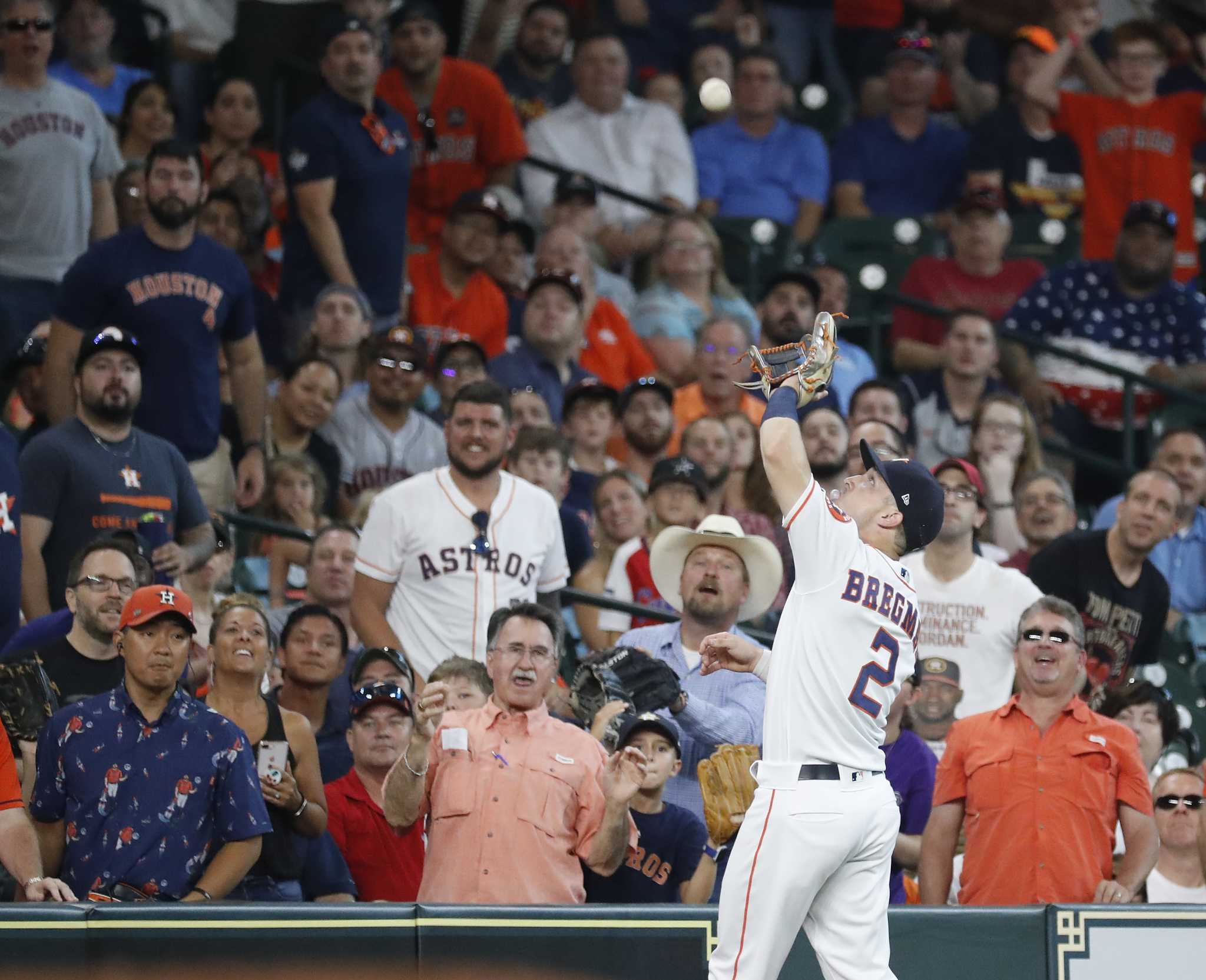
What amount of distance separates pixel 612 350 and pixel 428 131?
183 centimetres

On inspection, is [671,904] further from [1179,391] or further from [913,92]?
[913,92]

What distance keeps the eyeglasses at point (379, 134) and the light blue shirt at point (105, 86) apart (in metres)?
1.93

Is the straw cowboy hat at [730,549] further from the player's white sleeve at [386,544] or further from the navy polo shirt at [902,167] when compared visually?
the navy polo shirt at [902,167]

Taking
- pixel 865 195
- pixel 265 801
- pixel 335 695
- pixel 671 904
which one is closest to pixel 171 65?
pixel 865 195

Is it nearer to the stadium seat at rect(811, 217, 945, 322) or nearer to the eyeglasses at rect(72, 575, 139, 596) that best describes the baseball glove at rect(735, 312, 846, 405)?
the eyeglasses at rect(72, 575, 139, 596)

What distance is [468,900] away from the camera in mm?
6574

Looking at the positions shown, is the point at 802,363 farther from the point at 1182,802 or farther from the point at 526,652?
the point at 1182,802

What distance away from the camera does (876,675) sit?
5.47 m

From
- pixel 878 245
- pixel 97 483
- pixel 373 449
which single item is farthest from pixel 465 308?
pixel 97 483

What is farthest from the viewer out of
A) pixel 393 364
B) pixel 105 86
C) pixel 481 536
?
pixel 105 86

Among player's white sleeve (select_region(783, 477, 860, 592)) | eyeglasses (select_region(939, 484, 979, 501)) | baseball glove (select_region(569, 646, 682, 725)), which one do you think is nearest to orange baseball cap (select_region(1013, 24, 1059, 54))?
eyeglasses (select_region(939, 484, 979, 501))

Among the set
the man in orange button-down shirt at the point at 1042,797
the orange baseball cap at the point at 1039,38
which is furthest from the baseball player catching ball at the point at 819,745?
the orange baseball cap at the point at 1039,38

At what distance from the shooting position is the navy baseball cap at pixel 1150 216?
39.1 feet

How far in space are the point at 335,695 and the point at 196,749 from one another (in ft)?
4.91
